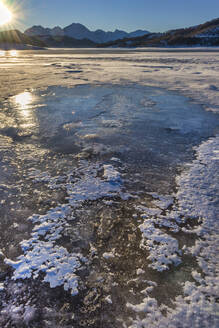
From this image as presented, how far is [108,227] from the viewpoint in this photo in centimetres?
179

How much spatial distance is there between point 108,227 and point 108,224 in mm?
34

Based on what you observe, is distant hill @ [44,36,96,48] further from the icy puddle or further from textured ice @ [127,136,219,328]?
textured ice @ [127,136,219,328]

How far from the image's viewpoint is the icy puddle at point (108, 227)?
123 centimetres

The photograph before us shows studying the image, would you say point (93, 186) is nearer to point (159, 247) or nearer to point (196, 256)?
point (159, 247)

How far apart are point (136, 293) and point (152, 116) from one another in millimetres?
3882

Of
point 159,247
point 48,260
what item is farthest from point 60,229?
point 159,247

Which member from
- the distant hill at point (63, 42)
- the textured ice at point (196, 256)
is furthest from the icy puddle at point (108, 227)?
the distant hill at point (63, 42)

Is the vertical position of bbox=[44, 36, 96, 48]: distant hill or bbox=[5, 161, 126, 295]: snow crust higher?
bbox=[44, 36, 96, 48]: distant hill

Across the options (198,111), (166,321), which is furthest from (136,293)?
(198,111)

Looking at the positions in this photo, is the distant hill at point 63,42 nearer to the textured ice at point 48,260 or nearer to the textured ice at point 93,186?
the textured ice at point 93,186

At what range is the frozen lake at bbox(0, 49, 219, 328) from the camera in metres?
1.23

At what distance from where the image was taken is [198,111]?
4824 mm

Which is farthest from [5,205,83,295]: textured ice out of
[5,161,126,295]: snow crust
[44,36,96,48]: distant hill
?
[44,36,96,48]: distant hill

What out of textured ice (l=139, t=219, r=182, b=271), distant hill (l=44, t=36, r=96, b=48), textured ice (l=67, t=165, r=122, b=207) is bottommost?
textured ice (l=139, t=219, r=182, b=271)
